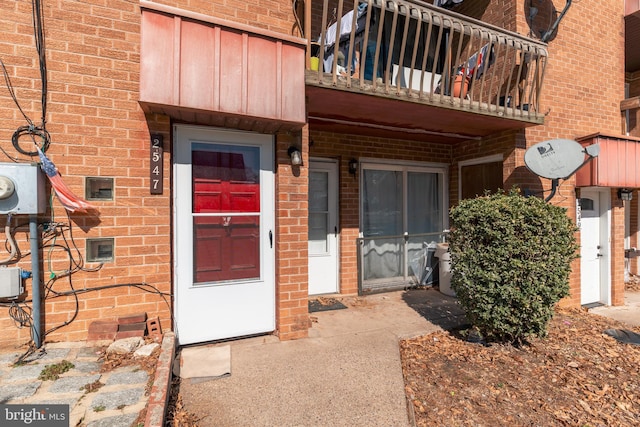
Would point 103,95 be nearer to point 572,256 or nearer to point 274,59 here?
point 274,59

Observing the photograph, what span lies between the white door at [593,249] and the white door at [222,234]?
5612 millimetres

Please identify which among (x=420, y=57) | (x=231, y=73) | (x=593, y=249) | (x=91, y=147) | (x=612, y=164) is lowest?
(x=593, y=249)

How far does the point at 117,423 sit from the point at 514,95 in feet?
18.6

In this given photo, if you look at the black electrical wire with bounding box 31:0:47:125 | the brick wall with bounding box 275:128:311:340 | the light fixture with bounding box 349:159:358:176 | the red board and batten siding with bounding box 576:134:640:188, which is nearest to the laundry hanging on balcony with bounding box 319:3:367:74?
the brick wall with bounding box 275:128:311:340

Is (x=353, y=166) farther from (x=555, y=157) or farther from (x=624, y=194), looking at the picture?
(x=624, y=194)

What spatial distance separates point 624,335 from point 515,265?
2.35m

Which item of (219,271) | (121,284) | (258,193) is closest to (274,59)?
(258,193)

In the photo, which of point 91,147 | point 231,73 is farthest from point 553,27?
point 91,147

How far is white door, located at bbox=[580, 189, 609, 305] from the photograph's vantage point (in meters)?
5.66

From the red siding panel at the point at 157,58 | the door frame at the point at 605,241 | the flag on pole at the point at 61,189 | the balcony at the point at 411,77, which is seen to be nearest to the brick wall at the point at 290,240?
the balcony at the point at 411,77

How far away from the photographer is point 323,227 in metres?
5.57

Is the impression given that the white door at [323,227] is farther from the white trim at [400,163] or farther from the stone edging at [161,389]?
the stone edging at [161,389]

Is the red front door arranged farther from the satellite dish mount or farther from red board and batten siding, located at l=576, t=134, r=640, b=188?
red board and batten siding, located at l=576, t=134, r=640, b=188

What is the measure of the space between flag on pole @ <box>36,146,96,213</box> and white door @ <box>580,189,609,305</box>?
7272mm
